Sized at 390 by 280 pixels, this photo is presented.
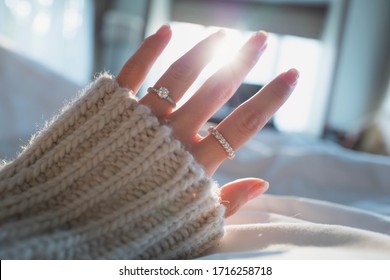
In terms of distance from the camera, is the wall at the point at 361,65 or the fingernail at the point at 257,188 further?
the wall at the point at 361,65

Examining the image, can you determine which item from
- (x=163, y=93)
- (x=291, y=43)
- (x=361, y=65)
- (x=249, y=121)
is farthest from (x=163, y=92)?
(x=291, y=43)

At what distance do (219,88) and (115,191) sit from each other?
0.18 metres

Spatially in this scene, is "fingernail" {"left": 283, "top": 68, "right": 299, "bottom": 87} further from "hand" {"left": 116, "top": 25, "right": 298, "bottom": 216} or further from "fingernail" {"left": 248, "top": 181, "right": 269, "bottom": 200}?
"fingernail" {"left": 248, "top": 181, "right": 269, "bottom": 200}

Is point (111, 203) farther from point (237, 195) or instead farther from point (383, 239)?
point (383, 239)

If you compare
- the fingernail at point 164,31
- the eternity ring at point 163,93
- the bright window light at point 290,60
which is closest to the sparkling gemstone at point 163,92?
the eternity ring at point 163,93

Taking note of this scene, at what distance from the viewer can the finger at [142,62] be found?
50cm

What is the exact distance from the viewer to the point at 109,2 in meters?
3.75

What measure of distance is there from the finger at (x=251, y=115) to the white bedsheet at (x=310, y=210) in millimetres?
98

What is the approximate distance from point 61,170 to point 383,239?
334 mm

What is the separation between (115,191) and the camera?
0.38 metres

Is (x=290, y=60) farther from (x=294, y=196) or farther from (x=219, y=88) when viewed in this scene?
(x=219, y=88)

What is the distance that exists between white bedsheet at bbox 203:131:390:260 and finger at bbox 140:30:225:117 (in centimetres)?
16

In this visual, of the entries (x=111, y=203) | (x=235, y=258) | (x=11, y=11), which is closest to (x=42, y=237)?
(x=111, y=203)

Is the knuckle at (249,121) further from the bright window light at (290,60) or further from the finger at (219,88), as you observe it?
the bright window light at (290,60)
